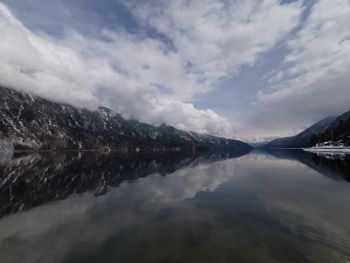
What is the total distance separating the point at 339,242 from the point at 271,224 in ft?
20.8

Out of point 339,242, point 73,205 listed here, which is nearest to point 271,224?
point 339,242

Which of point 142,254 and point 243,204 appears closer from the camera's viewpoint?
point 142,254

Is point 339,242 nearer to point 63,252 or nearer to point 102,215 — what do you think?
point 63,252

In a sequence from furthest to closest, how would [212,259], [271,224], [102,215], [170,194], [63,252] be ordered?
1. [170,194]
2. [102,215]
3. [271,224]
4. [63,252]
5. [212,259]

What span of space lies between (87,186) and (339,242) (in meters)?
46.4

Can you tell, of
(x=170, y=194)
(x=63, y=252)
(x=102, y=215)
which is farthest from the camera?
(x=170, y=194)

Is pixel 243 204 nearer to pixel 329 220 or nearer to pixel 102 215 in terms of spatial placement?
pixel 329 220

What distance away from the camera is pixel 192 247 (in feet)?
63.3

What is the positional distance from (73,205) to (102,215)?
8403mm

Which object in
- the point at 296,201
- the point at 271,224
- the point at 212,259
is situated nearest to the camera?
the point at 212,259

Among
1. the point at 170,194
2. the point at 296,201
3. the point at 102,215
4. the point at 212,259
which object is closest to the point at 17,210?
the point at 102,215

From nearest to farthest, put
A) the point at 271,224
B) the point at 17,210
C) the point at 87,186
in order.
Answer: the point at 271,224, the point at 17,210, the point at 87,186

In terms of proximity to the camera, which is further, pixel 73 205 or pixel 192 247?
pixel 73 205

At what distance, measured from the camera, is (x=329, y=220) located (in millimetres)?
25891
